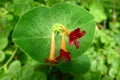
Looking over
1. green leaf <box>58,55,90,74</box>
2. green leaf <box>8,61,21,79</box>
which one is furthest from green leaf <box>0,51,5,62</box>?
green leaf <box>58,55,90,74</box>

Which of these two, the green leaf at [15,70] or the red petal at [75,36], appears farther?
the green leaf at [15,70]

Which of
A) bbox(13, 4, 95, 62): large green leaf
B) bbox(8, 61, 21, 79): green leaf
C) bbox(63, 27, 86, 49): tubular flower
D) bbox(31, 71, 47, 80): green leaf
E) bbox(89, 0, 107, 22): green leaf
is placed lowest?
bbox(89, 0, 107, 22): green leaf

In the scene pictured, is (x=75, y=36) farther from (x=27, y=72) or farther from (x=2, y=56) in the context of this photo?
(x=2, y=56)

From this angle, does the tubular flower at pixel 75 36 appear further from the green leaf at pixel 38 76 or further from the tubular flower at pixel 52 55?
the green leaf at pixel 38 76

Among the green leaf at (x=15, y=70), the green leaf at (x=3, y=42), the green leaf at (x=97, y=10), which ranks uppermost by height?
the green leaf at (x=15, y=70)

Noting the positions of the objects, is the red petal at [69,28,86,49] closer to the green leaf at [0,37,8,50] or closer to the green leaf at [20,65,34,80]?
the green leaf at [20,65,34,80]

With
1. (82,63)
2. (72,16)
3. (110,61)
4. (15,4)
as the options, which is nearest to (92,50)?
(110,61)

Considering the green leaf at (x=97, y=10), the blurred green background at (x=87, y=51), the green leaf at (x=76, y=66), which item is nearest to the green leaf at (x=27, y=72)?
the blurred green background at (x=87, y=51)
